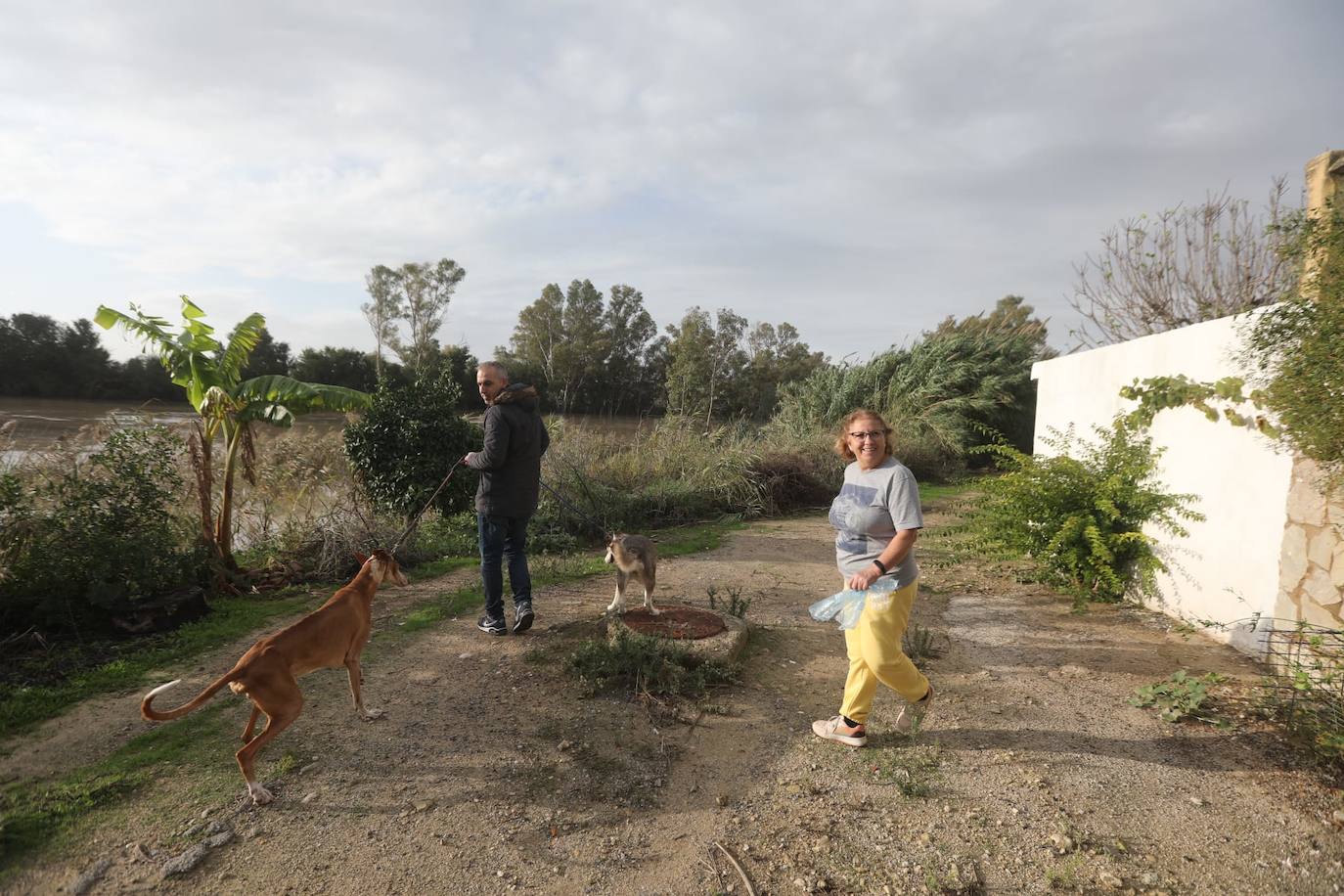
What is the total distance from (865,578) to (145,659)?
5534mm

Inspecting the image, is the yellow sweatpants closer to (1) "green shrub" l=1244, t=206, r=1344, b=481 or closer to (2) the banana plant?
(1) "green shrub" l=1244, t=206, r=1344, b=481

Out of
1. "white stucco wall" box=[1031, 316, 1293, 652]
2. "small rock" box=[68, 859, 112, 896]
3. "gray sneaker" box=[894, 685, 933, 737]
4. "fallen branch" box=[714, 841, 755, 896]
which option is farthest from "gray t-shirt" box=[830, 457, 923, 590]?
"small rock" box=[68, 859, 112, 896]

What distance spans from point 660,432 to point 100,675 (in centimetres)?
941

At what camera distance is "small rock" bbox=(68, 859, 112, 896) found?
2.66 m

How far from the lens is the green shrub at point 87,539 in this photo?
5133 mm

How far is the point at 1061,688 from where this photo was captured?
15.6 ft

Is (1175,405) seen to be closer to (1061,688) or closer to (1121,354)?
(1121,354)

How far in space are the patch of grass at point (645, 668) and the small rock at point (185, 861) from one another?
2.27m

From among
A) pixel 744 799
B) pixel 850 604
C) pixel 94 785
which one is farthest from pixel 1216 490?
pixel 94 785

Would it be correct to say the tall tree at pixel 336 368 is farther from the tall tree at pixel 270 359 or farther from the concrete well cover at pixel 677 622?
the concrete well cover at pixel 677 622

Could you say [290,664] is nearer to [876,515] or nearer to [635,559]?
[635,559]

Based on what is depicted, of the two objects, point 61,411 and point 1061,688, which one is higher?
point 61,411

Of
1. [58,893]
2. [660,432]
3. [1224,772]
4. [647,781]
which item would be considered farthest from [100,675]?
[660,432]

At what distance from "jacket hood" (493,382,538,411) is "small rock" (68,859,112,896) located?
3.56 meters
